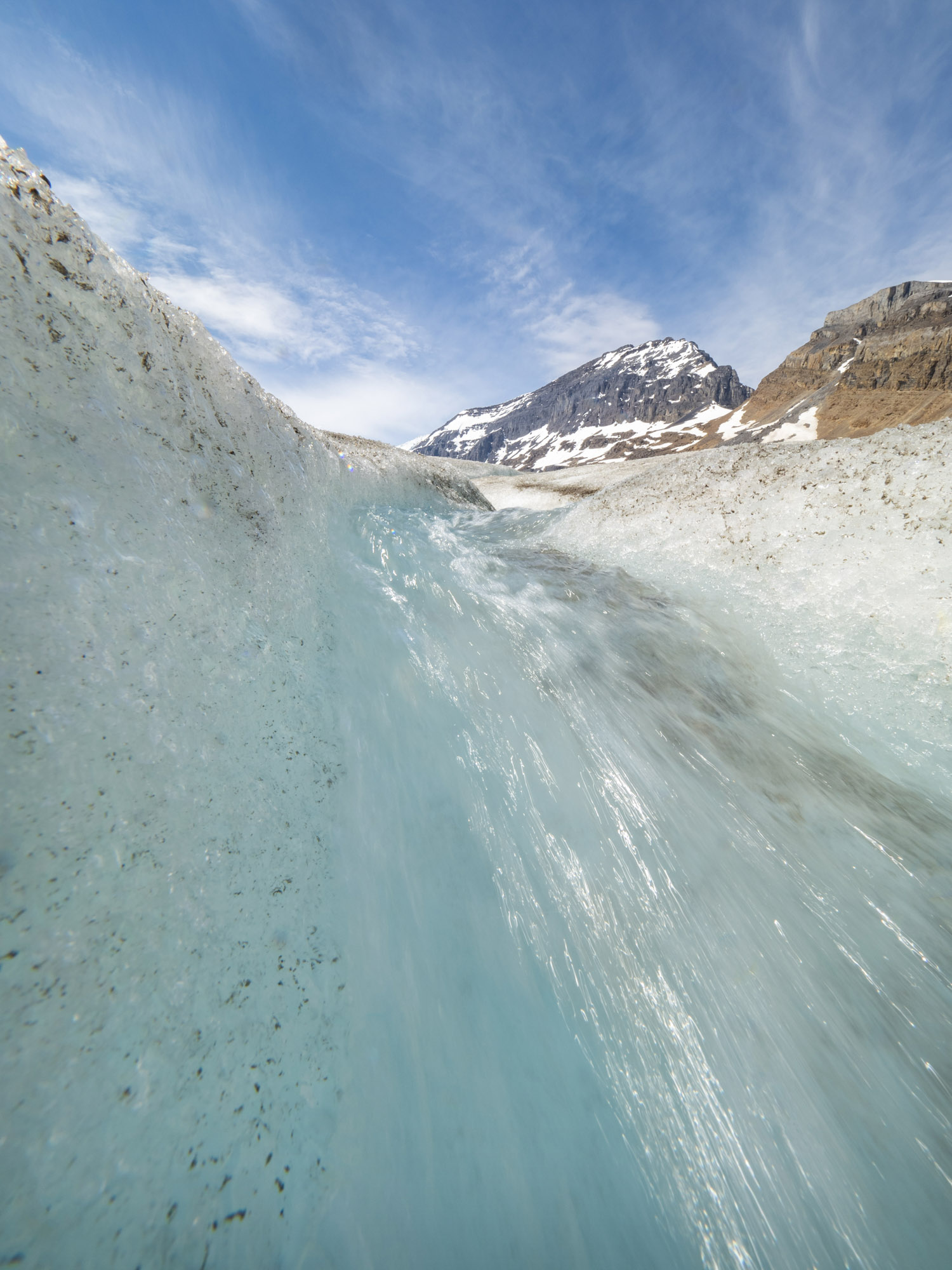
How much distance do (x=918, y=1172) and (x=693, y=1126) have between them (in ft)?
4.85

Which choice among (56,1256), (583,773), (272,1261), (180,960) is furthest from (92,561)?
(583,773)

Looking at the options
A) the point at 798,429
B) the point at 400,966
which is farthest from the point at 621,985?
the point at 798,429

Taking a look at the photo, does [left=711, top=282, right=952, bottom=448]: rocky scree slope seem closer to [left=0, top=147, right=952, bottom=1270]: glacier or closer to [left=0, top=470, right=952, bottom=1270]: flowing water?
[left=0, top=147, right=952, bottom=1270]: glacier

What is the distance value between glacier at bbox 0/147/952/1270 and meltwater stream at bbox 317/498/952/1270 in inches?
0.9

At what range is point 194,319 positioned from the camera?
705 cm

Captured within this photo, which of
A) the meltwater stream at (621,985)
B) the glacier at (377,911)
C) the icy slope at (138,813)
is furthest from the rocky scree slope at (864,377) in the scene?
the icy slope at (138,813)

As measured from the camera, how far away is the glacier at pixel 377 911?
259 centimetres

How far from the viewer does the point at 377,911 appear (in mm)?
3877

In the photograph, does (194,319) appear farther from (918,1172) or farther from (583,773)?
(918,1172)

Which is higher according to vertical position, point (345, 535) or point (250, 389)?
point (250, 389)

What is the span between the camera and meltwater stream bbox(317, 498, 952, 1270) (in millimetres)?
2932

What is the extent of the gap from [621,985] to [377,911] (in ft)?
6.57

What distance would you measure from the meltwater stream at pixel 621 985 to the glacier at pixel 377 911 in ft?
0.08

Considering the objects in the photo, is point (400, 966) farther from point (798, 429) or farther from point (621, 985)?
point (798, 429)
